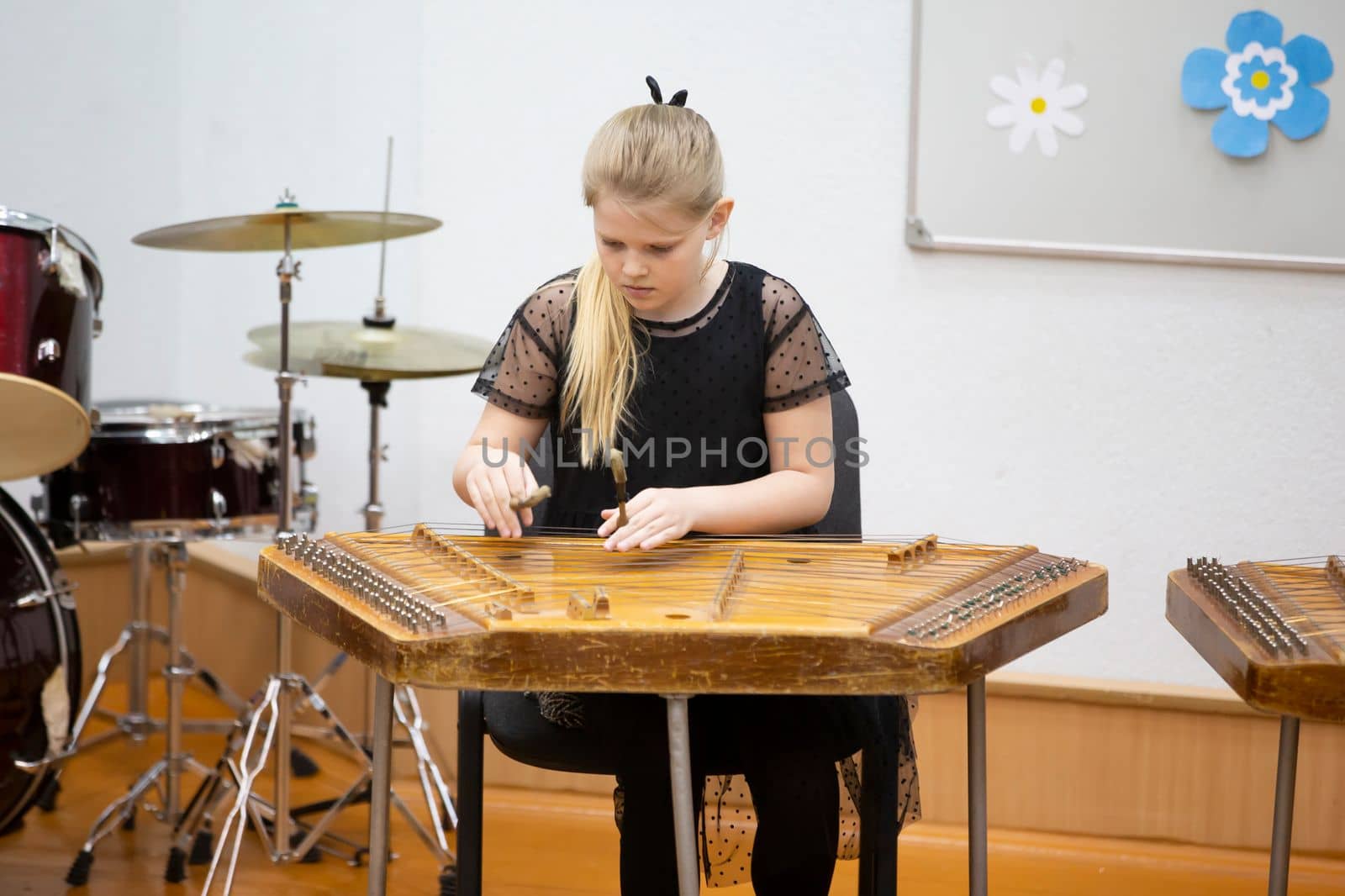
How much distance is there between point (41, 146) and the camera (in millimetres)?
3291

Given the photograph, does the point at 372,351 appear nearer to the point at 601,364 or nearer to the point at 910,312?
the point at 601,364

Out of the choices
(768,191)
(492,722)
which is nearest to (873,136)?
(768,191)

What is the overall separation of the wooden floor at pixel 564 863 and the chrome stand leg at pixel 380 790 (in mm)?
1000

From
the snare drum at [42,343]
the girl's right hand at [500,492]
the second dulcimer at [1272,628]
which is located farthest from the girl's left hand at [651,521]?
the snare drum at [42,343]

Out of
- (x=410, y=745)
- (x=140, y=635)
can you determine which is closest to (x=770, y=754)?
(x=410, y=745)

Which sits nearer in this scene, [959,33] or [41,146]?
[959,33]

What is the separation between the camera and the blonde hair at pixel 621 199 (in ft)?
5.35

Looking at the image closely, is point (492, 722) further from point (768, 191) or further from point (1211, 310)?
point (1211, 310)

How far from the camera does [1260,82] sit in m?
2.44

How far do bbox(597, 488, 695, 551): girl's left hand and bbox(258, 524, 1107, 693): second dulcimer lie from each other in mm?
23

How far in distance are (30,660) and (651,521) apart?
4.67 feet

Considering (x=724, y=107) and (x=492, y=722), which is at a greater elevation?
(x=724, y=107)

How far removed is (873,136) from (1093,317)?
21.5 inches

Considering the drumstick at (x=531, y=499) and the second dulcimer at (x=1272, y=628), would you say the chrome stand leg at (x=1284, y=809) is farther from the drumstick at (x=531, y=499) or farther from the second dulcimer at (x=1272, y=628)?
the drumstick at (x=531, y=499)
